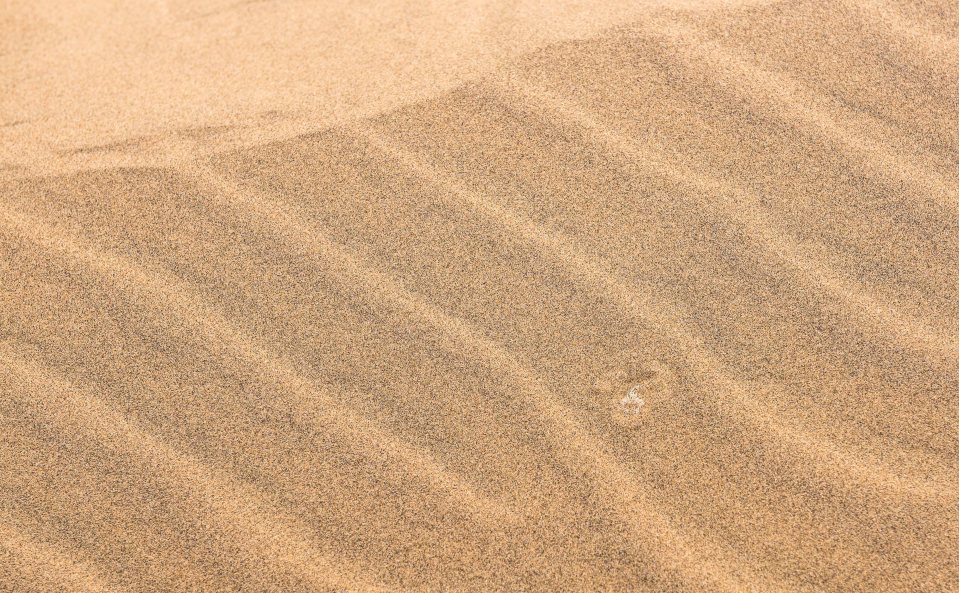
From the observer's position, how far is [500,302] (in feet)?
4.58

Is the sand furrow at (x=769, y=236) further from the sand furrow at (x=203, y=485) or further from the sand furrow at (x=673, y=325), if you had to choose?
the sand furrow at (x=203, y=485)

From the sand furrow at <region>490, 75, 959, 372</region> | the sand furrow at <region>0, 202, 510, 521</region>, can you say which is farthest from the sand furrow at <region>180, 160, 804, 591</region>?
the sand furrow at <region>490, 75, 959, 372</region>

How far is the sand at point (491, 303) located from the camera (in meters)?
1.18


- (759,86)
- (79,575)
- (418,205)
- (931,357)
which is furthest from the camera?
(759,86)

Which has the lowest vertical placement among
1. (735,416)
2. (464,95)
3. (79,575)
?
(79,575)

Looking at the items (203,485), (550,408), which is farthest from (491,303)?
(203,485)

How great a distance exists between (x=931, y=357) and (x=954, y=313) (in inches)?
4.0

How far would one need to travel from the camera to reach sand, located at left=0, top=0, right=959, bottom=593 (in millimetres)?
1180

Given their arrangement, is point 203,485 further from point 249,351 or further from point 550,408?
point 550,408

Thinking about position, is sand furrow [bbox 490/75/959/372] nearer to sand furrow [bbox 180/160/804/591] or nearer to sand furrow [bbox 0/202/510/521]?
sand furrow [bbox 180/160/804/591]

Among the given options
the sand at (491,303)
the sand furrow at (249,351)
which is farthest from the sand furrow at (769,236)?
the sand furrow at (249,351)

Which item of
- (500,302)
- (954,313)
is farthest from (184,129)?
(954,313)

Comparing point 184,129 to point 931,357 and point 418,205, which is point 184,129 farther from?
point 931,357

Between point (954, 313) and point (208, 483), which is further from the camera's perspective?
point (954, 313)
